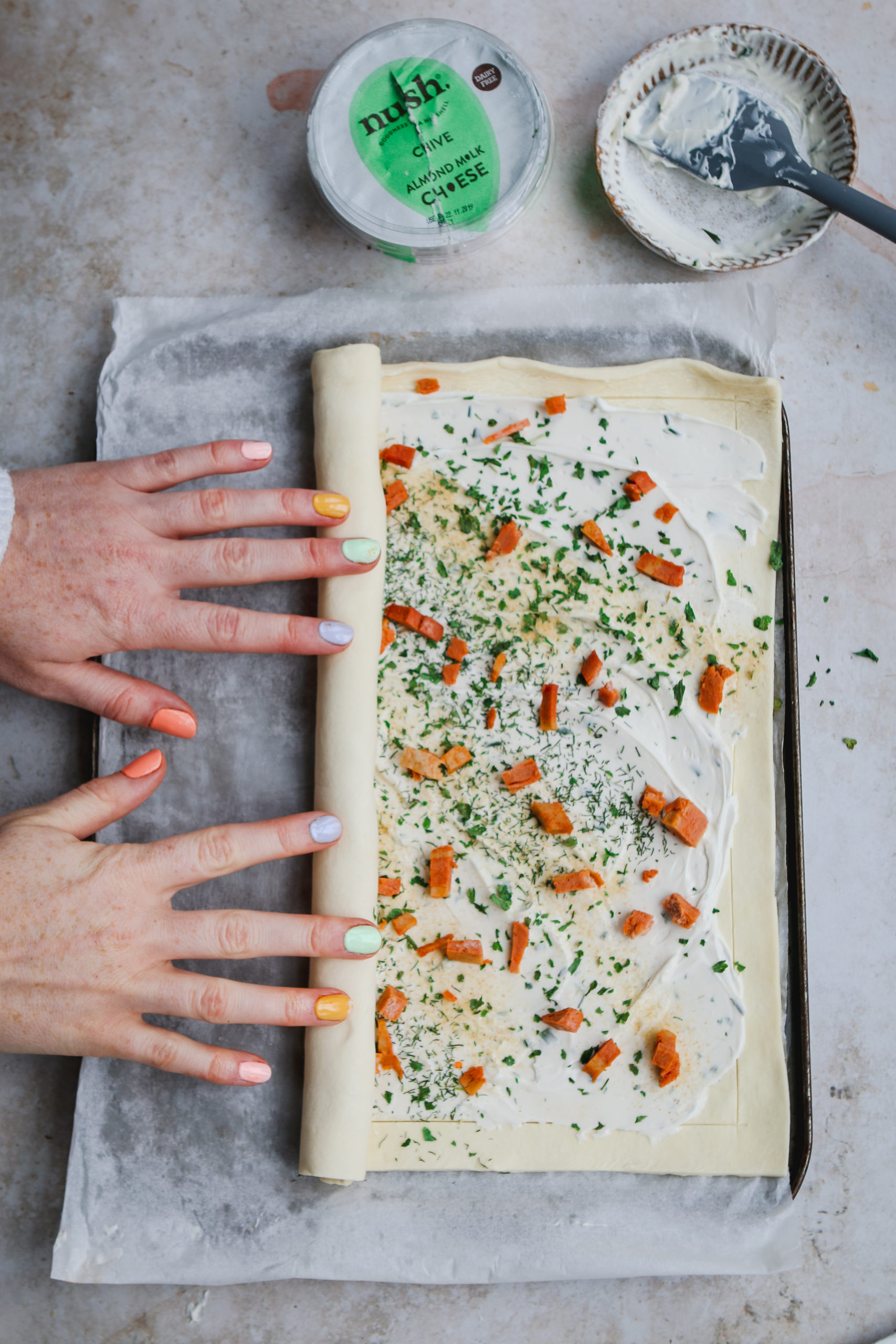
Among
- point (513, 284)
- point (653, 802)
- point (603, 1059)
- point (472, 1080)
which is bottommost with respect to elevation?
point (472, 1080)

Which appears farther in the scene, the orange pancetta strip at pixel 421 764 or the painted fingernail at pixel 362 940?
the orange pancetta strip at pixel 421 764

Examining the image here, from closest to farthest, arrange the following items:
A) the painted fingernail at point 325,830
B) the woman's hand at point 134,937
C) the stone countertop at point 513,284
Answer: the woman's hand at point 134,937, the painted fingernail at point 325,830, the stone countertop at point 513,284

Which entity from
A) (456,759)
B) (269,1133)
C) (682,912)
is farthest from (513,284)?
(269,1133)

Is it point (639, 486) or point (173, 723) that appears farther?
point (639, 486)

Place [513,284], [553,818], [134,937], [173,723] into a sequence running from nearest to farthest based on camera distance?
1. [134,937]
2. [173,723]
3. [553,818]
4. [513,284]

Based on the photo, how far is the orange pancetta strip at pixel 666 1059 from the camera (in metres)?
1.71

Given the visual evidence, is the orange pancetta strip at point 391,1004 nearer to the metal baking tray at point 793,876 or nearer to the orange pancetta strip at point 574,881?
the orange pancetta strip at point 574,881

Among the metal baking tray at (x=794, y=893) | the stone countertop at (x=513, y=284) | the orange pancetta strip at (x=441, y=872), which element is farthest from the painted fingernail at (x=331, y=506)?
the metal baking tray at (x=794, y=893)

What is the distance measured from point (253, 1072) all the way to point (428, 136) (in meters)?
1.80

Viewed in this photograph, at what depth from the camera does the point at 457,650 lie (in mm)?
1773

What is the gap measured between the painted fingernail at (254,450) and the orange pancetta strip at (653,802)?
3.21 ft

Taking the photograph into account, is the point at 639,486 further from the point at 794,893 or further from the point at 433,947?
the point at 433,947

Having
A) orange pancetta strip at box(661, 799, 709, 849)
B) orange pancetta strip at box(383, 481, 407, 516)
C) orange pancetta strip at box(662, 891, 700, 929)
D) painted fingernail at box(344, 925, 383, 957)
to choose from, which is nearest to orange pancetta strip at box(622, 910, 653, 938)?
orange pancetta strip at box(662, 891, 700, 929)

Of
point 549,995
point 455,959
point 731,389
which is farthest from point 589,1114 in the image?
point 731,389
